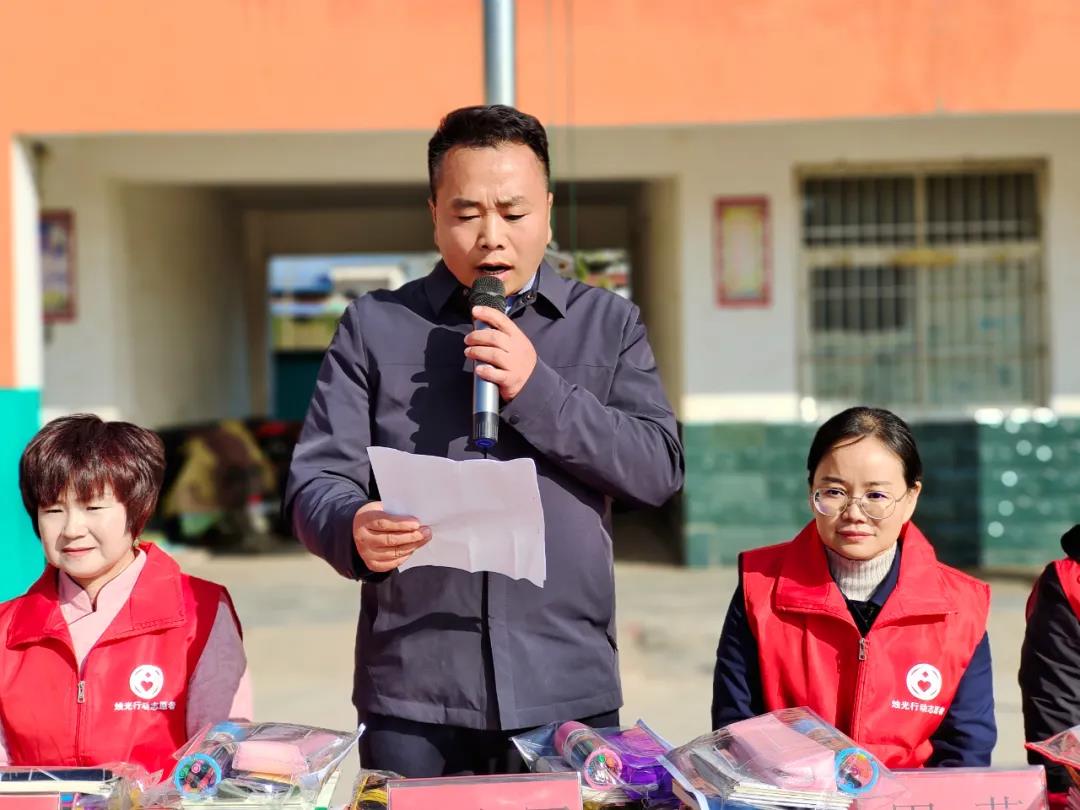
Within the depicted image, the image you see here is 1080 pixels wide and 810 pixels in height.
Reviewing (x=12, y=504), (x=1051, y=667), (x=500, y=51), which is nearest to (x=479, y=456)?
(x=1051, y=667)

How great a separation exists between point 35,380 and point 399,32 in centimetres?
284

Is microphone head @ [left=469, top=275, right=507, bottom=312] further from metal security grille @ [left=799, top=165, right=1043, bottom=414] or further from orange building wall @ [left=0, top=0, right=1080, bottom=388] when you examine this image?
metal security grille @ [left=799, top=165, right=1043, bottom=414]

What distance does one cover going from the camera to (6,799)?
5.27ft

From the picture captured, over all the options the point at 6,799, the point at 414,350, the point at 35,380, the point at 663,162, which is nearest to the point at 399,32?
the point at 663,162

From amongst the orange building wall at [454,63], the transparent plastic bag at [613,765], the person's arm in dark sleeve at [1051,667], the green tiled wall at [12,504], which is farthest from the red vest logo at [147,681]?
the orange building wall at [454,63]

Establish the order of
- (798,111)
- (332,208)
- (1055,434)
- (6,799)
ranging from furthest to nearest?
(332,208)
(1055,434)
(798,111)
(6,799)

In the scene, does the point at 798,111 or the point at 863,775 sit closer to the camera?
the point at 863,775

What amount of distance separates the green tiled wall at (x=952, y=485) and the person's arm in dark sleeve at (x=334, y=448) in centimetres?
602

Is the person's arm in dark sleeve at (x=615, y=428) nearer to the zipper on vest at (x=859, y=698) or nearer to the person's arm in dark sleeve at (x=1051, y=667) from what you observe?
the zipper on vest at (x=859, y=698)

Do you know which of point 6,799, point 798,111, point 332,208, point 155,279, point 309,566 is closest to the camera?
point 6,799

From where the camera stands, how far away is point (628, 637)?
638cm

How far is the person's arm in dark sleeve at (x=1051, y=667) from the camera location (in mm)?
2098

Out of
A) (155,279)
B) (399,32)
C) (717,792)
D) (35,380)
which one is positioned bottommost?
(717,792)

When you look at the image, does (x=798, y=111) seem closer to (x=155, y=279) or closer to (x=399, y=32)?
(x=399, y=32)
